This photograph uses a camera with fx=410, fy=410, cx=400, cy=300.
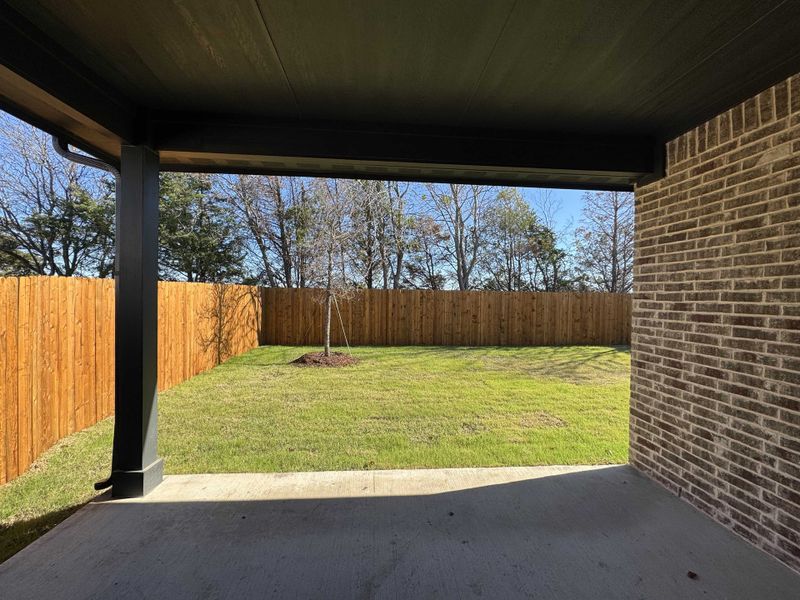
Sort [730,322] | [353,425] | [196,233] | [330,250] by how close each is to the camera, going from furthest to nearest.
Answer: [196,233]
[330,250]
[353,425]
[730,322]

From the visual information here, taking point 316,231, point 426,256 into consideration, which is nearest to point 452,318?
point 316,231

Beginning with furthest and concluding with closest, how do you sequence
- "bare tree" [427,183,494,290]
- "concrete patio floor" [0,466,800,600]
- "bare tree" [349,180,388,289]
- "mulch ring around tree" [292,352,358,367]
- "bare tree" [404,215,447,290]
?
1. "bare tree" [427,183,494,290]
2. "bare tree" [404,215,447,290]
3. "bare tree" [349,180,388,289]
4. "mulch ring around tree" [292,352,358,367]
5. "concrete patio floor" [0,466,800,600]

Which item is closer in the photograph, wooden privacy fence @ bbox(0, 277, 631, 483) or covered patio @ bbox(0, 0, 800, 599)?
covered patio @ bbox(0, 0, 800, 599)

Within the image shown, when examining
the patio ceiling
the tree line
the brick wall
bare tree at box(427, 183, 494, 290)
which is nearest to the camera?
the patio ceiling

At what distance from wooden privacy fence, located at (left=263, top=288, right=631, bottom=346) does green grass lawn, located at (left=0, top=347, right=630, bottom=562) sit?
9.60 ft

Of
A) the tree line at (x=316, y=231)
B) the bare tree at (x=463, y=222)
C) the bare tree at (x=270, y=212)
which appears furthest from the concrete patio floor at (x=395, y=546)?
the bare tree at (x=463, y=222)

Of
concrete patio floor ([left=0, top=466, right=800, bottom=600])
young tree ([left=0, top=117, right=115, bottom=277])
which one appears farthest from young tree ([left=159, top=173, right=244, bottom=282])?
concrete patio floor ([left=0, top=466, right=800, bottom=600])

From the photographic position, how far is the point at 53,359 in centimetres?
387

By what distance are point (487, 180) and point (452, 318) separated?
8.47 m

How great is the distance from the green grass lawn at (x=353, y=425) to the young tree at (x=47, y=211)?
326 inches

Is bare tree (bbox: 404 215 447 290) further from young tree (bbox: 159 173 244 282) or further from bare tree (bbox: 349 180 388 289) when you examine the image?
young tree (bbox: 159 173 244 282)

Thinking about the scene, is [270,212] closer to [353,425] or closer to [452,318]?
[452,318]

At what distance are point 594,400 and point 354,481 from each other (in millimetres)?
4328

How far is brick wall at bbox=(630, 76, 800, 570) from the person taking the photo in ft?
7.36
